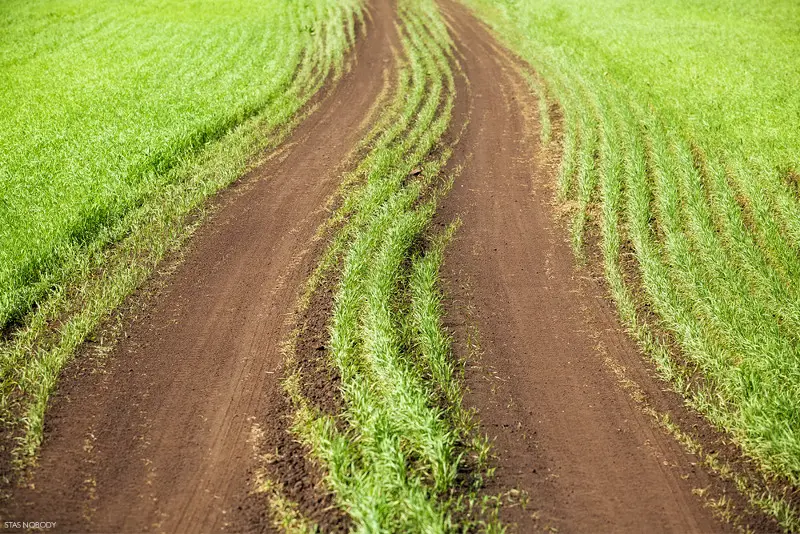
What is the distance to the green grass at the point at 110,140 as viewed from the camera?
25.8ft

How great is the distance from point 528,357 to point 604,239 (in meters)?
3.55

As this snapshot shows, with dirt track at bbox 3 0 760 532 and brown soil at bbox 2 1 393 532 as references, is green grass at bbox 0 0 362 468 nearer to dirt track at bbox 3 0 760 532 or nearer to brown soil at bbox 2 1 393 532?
brown soil at bbox 2 1 393 532

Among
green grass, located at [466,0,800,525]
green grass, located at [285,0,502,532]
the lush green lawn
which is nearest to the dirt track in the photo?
green grass, located at [285,0,502,532]

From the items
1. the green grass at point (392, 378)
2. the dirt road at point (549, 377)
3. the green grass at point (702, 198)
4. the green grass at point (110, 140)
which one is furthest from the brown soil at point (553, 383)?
the green grass at point (110, 140)

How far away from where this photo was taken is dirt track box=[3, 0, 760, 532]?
5.41m

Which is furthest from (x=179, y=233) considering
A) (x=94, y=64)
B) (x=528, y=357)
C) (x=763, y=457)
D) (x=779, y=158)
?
(x=94, y=64)

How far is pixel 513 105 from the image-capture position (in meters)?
16.2

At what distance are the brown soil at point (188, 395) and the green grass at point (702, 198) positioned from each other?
5.10 m

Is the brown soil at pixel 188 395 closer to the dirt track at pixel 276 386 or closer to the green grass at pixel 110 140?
the dirt track at pixel 276 386

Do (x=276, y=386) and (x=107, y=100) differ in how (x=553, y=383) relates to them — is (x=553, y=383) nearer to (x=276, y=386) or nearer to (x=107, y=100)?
(x=276, y=386)

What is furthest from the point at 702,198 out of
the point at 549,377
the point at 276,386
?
the point at 276,386

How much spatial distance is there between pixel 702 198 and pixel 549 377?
6103 mm

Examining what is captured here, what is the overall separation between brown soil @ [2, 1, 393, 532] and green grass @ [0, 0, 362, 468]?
531 mm

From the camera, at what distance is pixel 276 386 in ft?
22.2
